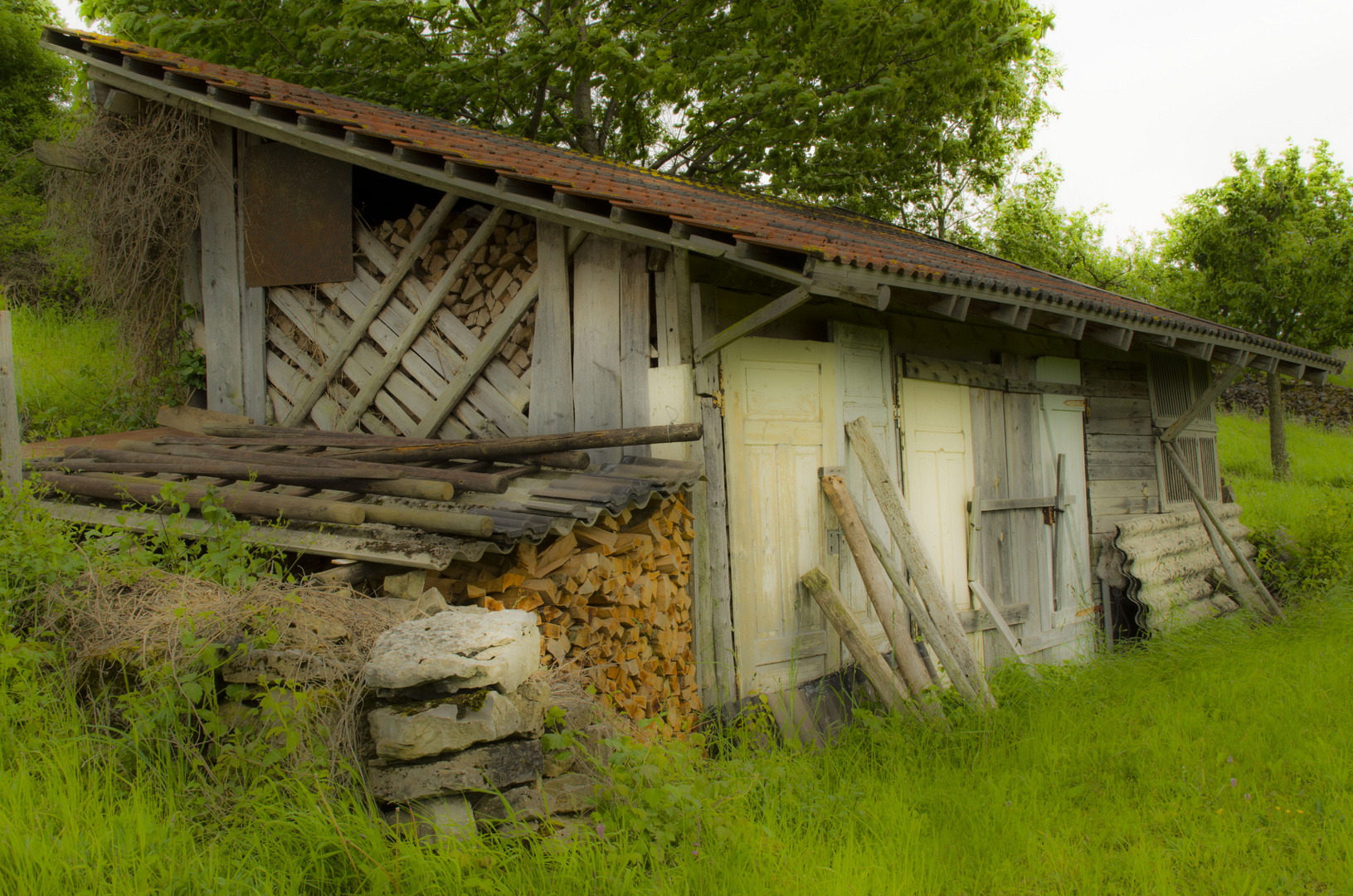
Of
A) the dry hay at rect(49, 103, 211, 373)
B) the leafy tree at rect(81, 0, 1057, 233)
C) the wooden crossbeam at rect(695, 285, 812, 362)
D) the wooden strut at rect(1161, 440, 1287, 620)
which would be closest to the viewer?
the wooden crossbeam at rect(695, 285, 812, 362)

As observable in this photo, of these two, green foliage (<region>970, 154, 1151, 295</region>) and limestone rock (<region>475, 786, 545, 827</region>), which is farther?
green foliage (<region>970, 154, 1151, 295</region>)

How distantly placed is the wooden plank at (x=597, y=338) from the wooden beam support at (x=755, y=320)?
55 cm

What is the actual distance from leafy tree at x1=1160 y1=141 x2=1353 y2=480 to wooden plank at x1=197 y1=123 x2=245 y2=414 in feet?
56.5

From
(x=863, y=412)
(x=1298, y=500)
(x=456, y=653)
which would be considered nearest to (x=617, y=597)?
(x=456, y=653)

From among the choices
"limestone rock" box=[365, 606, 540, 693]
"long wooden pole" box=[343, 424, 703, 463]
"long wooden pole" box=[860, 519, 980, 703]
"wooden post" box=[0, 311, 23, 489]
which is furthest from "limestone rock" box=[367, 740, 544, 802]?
"long wooden pole" box=[860, 519, 980, 703]

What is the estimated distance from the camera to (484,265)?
5.76 meters

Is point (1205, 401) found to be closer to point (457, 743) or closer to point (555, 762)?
point (555, 762)

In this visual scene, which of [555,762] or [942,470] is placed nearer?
[555,762]

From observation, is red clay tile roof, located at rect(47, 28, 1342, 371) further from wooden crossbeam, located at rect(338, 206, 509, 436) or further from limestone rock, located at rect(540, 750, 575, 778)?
limestone rock, located at rect(540, 750, 575, 778)

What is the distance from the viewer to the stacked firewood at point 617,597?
3906 millimetres

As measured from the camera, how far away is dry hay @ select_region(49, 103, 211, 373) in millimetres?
6535

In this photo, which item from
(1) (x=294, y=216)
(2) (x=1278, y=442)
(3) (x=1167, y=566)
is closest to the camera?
(1) (x=294, y=216)

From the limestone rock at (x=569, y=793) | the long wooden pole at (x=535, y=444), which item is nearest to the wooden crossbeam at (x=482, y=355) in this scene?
the long wooden pole at (x=535, y=444)

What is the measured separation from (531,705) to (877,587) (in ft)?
9.57
